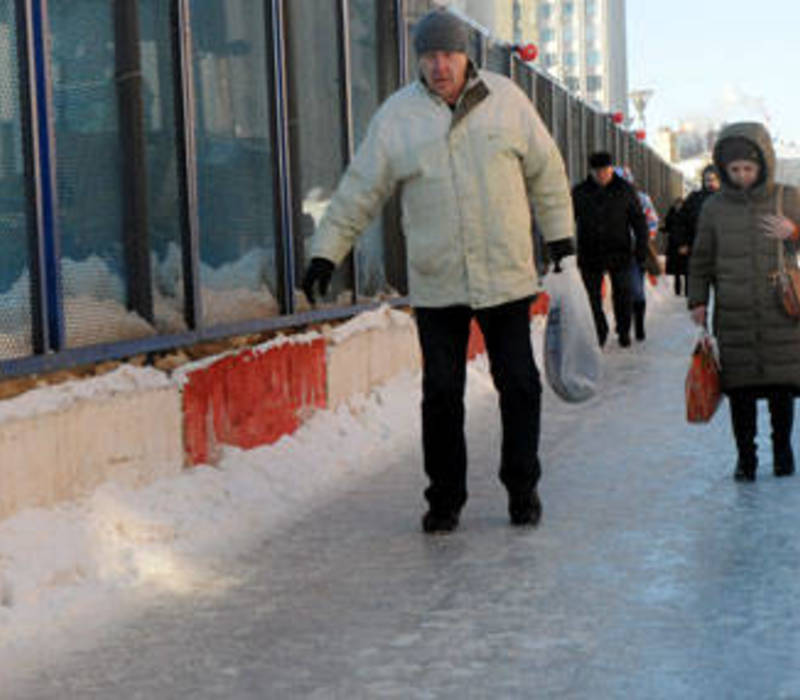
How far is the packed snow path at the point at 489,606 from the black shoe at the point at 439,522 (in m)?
0.06

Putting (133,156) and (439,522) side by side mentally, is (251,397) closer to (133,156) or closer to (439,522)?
(133,156)

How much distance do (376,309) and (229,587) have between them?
5013mm

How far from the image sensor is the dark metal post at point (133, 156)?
634 centimetres

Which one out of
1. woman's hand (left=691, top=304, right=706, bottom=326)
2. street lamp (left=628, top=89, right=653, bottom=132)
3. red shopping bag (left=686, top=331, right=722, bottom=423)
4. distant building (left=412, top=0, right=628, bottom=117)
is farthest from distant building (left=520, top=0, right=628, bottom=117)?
red shopping bag (left=686, top=331, right=722, bottom=423)

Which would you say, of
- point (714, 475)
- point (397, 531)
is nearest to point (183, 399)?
point (397, 531)

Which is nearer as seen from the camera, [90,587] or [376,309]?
[90,587]

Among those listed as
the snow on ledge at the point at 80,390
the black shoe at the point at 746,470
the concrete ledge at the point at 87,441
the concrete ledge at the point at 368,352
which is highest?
the snow on ledge at the point at 80,390

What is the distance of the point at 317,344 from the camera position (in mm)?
8422

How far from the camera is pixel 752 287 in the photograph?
6965 millimetres

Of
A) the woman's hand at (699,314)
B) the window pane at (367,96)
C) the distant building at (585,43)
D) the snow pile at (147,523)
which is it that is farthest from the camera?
the distant building at (585,43)

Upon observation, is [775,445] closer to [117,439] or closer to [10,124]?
[117,439]

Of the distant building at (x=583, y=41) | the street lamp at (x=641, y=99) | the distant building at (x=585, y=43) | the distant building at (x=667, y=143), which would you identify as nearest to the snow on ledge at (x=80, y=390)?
the street lamp at (x=641, y=99)

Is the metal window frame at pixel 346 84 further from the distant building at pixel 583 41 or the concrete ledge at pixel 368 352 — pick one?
the distant building at pixel 583 41

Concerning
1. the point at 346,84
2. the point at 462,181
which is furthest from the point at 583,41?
the point at 462,181
